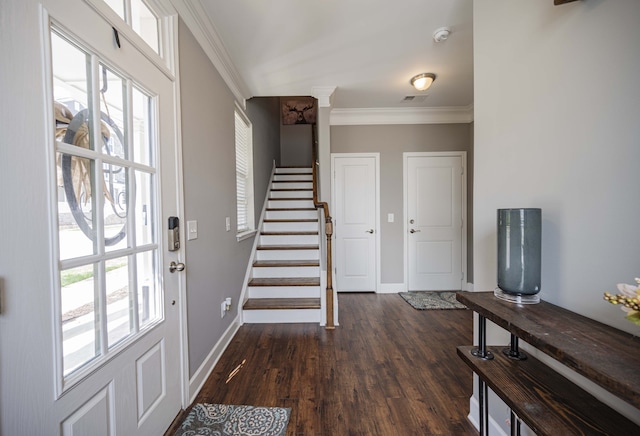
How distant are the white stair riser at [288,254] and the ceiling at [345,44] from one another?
6.39 ft

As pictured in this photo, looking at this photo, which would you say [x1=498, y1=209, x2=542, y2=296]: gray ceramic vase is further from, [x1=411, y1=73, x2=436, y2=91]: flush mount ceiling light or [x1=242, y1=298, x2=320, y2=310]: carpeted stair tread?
[x1=411, y1=73, x2=436, y2=91]: flush mount ceiling light

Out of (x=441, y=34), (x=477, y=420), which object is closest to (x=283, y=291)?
(x=477, y=420)

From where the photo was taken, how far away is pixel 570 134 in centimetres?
90

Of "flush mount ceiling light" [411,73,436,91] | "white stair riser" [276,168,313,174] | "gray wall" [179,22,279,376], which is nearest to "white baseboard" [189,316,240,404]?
"gray wall" [179,22,279,376]

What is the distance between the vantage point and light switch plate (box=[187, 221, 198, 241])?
62.0 inches

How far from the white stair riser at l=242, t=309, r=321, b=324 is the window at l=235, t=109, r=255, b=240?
85 centimetres

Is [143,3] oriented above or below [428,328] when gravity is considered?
above

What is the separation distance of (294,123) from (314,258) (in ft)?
13.4

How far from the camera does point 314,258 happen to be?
3252 mm

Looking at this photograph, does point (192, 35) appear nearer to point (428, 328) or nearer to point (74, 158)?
point (74, 158)

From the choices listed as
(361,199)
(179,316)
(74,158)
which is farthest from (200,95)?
(361,199)

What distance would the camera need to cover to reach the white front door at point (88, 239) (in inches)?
27.2

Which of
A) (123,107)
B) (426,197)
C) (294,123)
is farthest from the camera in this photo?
(294,123)

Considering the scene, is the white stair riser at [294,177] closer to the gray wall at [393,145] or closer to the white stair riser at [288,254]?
the gray wall at [393,145]
